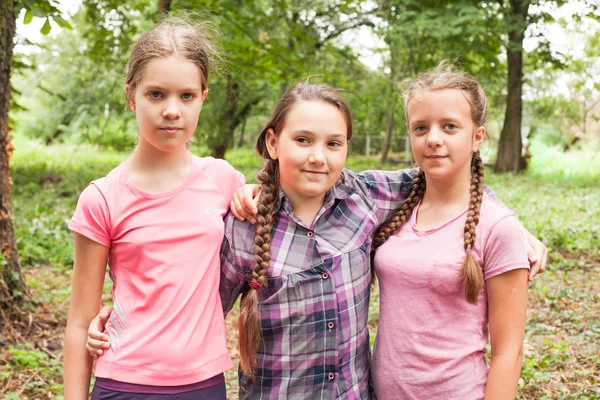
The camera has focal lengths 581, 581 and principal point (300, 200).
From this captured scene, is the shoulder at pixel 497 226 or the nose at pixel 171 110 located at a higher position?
the nose at pixel 171 110

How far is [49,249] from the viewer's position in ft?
22.3

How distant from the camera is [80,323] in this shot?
181 centimetres

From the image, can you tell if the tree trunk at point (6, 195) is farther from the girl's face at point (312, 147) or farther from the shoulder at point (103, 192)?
the girl's face at point (312, 147)

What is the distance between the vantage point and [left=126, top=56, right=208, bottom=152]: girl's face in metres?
1.78

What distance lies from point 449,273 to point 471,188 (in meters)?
0.33

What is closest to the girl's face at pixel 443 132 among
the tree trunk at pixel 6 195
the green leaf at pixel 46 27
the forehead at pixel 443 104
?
the forehead at pixel 443 104

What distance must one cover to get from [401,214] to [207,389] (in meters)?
0.90

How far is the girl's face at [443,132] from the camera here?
196cm

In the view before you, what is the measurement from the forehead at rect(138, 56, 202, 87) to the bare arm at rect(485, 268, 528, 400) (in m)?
1.15

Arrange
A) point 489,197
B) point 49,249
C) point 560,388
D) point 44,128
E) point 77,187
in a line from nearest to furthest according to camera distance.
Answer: point 489,197 < point 560,388 < point 49,249 < point 77,187 < point 44,128

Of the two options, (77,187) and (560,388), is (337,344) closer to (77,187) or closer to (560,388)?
(560,388)

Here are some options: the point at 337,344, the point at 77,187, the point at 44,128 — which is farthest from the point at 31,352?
the point at 44,128

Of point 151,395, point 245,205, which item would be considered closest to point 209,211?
point 245,205

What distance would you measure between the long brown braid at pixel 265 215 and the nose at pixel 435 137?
11.3 inches
